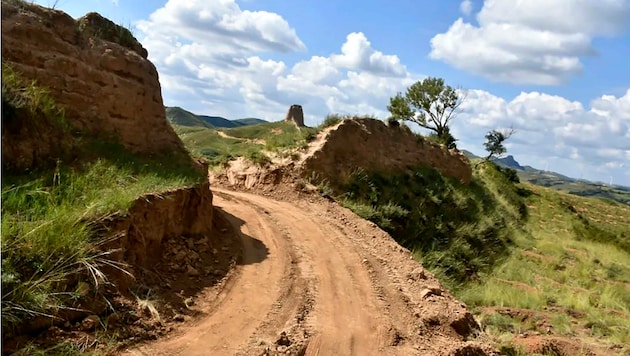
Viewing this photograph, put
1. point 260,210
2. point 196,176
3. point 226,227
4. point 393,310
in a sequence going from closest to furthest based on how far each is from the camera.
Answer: point 393,310, point 196,176, point 226,227, point 260,210

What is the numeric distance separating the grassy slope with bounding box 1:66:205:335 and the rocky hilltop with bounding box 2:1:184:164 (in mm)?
608

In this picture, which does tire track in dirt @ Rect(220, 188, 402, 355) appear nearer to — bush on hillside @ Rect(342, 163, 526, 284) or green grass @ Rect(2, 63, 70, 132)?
bush on hillside @ Rect(342, 163, 526, 284)

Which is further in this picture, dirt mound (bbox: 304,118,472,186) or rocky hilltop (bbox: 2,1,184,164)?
dirt mound (bbox: 304,118,472,186)

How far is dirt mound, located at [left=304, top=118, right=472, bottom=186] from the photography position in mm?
14602

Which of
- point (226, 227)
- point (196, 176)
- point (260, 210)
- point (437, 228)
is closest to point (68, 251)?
point (196, 176)

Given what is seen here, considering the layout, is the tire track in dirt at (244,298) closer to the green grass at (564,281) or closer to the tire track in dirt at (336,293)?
the tire track in dirt at (336,293)

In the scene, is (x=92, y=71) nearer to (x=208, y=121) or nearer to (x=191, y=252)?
(x=191, y=252)

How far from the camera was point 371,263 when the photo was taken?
927 cm

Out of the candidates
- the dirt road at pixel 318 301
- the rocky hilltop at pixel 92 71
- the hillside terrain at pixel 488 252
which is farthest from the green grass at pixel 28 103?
the hillside terrain at pixel 488 252

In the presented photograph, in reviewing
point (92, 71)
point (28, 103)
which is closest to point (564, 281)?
Result: point (92, 71)

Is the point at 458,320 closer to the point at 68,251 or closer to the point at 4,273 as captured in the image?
the point at 68,251

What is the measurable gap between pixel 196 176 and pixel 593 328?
7.90 metres

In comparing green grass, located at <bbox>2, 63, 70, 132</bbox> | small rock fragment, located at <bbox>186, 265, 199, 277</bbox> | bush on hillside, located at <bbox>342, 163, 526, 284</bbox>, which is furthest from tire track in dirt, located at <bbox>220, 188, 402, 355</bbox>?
Result: green grass, located at <bbox>2, 63, 70, 132</bbox>

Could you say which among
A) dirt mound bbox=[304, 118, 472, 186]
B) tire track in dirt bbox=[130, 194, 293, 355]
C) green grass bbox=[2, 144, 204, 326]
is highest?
dirt mound bbox=[304, 118, 472, 186]
